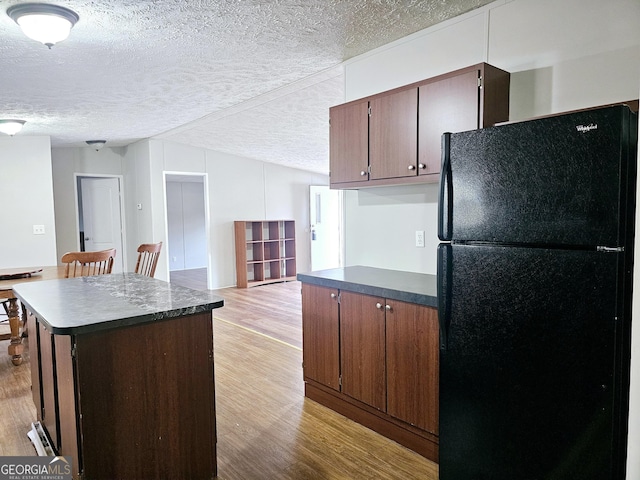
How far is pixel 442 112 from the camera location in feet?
7.68

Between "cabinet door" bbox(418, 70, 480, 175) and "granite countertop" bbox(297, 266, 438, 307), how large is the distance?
63 cm

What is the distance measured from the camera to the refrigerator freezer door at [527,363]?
1435mm

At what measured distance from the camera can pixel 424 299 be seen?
2.12 meters

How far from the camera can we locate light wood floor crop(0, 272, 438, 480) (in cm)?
215

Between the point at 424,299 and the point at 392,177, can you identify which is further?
the point at 392,177

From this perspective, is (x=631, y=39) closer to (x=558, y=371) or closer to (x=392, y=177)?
(x=392, y=177)

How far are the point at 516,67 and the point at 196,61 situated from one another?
2180mm

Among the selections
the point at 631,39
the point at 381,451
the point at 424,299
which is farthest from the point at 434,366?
the point at 631,39

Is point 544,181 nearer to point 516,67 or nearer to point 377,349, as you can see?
point 516,67

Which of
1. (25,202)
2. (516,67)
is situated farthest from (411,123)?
(25,202)

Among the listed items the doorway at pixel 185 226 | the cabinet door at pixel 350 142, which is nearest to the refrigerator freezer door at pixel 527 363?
the cabinet door at pixel 350 142

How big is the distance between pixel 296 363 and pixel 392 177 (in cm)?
188

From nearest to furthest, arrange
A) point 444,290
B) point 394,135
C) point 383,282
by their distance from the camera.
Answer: point 444,290 → point 383,282 → point 394,135

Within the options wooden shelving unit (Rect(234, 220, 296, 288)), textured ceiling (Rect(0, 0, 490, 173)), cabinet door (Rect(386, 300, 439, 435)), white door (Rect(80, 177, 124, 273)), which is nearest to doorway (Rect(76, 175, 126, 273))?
white door (Rect(80, 177, 124, 273))
